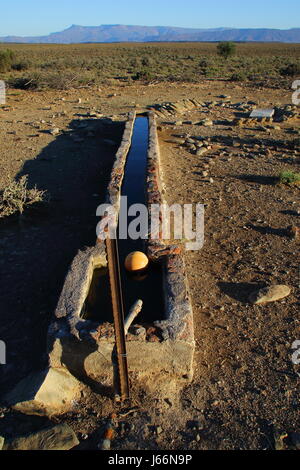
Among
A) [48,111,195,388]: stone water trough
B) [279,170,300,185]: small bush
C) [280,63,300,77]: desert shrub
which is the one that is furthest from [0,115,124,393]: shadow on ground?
[280,63,300,77]: desert shrub

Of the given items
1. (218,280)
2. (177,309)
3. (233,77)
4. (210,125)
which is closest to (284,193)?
(218,280)

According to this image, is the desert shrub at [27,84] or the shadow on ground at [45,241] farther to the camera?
the desert shrub at [27,84]

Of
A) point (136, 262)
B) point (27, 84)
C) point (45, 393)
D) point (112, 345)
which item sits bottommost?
point (45, 393)

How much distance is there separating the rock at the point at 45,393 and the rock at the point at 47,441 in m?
0.23

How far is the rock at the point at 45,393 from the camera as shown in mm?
3100

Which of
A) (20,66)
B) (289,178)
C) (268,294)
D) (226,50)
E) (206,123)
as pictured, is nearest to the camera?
(268,294)

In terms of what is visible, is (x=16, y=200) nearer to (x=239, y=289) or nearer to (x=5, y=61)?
(x=239, y=289)

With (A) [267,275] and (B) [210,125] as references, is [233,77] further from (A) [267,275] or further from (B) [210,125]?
(A) [267,275]

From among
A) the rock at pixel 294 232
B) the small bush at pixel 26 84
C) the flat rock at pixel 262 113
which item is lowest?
the rock at pixel 294 232

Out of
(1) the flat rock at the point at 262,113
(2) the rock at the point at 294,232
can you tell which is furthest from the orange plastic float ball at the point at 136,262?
(1) the flat rock at the point at 262,113

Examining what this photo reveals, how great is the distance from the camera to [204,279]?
4.73m

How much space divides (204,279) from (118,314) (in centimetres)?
200

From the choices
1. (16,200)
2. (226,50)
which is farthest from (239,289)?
(226,50)

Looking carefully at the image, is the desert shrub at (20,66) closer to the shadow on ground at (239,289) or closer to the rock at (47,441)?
the shadow on ground at (239,289)
